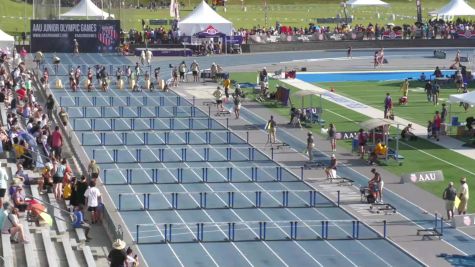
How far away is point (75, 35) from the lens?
81625 millimetres

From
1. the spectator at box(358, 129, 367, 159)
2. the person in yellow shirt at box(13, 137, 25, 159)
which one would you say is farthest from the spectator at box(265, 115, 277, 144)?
the person in yellow shirt at box(13, 137, 25, 159)

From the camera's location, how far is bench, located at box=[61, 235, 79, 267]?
89.8ft

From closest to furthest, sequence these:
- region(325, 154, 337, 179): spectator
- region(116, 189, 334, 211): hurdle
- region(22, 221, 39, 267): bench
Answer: region(22, 221, 39, 267): bench
region(116, 189, 334, 211): hurdle
region(325, 154, 337, 179): spectator

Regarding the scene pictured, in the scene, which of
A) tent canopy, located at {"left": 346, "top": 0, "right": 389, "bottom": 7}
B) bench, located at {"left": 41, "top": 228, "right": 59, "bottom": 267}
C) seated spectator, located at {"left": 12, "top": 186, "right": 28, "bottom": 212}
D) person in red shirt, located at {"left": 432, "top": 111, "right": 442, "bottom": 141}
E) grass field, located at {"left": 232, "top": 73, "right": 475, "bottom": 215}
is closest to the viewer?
bench, located at {"left": 41, "top": 228, "right": 59, "bottom": 267}

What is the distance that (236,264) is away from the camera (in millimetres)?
29219

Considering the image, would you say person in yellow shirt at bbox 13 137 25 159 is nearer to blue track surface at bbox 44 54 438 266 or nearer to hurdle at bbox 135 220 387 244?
blue track surface at bbox 44 54 438 266

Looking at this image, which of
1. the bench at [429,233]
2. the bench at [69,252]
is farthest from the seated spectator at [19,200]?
the bench at [429,233]

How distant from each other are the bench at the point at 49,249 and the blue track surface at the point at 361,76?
41186 millimetres

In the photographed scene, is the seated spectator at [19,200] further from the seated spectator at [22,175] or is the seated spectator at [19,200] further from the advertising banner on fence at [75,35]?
the advertising banner on fence at [75,35]

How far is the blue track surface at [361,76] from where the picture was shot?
2798 inches

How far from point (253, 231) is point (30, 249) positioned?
6.75 metres

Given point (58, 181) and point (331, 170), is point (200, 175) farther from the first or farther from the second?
point (58, 181)

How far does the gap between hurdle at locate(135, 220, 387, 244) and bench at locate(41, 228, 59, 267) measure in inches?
93.6

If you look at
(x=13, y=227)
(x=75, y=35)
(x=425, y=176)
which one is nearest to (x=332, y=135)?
(x=425, y=176)
